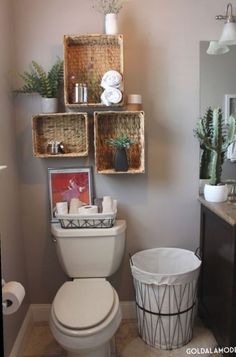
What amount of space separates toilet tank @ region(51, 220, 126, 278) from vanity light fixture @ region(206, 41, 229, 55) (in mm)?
1249

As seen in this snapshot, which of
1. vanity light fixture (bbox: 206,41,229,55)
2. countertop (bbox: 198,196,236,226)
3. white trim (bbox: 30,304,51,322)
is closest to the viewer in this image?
countertop (bbox: 198,196,236,226)

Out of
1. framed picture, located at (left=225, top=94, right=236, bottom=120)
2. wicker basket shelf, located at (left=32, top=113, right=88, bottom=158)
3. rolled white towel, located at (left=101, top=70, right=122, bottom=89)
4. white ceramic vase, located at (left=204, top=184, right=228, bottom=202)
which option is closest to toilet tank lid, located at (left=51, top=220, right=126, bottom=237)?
wicker basket shelf, located at (left=32, top=113, right=88, bottom=158)

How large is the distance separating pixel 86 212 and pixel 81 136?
51 cm

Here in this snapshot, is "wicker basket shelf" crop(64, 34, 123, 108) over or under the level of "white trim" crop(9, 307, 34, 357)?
over

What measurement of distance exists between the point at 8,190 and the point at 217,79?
1485 millimetres

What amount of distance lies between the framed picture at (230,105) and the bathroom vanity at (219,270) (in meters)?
0.59

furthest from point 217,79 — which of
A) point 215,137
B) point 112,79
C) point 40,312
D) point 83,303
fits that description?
point 40,312

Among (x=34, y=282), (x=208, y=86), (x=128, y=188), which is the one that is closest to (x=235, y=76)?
(x=208, y=86)

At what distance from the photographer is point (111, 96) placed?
1.78 m

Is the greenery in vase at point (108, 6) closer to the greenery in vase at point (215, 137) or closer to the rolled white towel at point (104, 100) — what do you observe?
the rolled white towel at point (104, 100)

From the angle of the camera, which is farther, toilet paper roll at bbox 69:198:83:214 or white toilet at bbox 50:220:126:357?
toilet paper roll at bbox 69:198:83:214

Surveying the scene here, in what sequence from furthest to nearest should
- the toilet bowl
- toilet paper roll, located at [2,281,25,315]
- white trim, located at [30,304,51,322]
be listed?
white trim, located at [30,304,51,322] < the toilet bowl < toilet paper roll, located at [2,281,25,315]

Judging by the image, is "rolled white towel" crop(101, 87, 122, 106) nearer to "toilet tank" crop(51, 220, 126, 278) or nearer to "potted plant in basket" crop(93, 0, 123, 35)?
"potted plant in basket" crop(93, 0, 123, 35)

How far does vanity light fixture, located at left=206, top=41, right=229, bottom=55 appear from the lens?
191 centimetres
